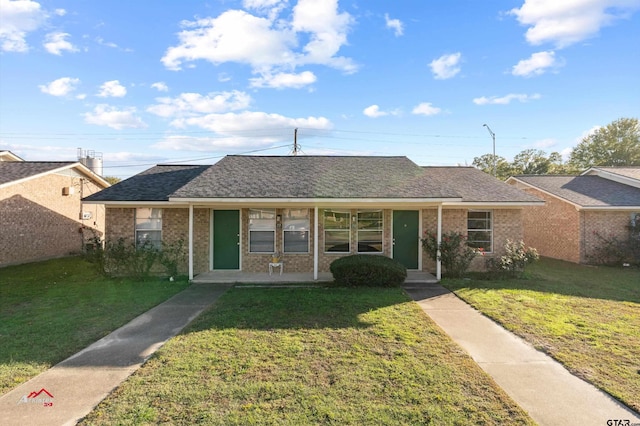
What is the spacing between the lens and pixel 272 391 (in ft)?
12.6

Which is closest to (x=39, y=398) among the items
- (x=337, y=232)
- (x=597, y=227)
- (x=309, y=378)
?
(x=309, y=378)

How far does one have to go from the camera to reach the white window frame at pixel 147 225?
1134cm

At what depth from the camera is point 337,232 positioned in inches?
456

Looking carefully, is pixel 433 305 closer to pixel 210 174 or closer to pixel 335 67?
pixel 210 174

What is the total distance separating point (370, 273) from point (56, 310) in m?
7.68

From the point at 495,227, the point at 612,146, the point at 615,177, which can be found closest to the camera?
the point at 495,227

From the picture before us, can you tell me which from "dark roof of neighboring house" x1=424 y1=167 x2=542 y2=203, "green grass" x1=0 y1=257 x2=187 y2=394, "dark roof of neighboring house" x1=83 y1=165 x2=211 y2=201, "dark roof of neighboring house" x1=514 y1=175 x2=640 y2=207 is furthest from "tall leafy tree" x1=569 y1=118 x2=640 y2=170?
"green grass" x1=0 y1=257 x2=187 y2=394

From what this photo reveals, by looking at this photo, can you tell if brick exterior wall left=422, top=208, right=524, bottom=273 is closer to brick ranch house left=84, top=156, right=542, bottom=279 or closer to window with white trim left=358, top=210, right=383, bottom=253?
brick ranch house left=84, top=156, right=542, bottom=279

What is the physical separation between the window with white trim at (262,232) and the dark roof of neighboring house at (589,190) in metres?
13.0

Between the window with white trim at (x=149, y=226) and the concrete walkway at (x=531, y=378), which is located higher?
the window with white trim at (x=149, y=226)

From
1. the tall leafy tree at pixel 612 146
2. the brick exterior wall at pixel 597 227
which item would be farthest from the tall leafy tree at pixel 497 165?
the brick exterior wall at pixel 597 227

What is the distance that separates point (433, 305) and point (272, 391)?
5.09m

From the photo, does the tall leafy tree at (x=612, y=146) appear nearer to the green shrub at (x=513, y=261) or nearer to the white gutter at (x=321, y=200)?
the green shrub at (x=513, y=261)

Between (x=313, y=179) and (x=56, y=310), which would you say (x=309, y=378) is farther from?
(x=313, y=179)
